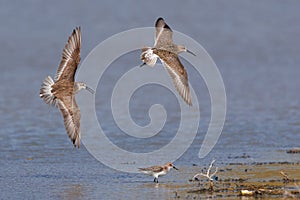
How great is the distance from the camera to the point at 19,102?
1573 cm

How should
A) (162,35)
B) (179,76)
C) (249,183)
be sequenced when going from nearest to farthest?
(249,183) → (179,76) → (162,35)

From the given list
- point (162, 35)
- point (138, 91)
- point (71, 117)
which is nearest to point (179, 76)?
point (162, 35)

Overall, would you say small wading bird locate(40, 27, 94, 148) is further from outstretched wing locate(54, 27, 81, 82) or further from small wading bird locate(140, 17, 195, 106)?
small wading bird locate(140, 17, 195, 106)

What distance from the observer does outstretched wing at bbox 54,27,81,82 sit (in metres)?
10.6

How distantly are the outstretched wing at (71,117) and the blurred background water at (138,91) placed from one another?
53 cm

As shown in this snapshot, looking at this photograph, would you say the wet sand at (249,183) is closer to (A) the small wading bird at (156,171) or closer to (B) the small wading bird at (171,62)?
(A) the small wading bird at (156,171)

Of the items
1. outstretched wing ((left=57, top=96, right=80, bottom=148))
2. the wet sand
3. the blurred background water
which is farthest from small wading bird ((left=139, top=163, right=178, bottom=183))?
outstretched wing ((left=57, top=96, right=80, bottom=148))

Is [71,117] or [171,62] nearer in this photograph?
[71,117]

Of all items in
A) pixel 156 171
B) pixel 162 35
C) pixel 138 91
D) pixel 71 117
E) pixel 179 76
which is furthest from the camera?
pixel 138 91

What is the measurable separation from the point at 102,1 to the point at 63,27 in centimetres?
473

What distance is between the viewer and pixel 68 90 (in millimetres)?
10445

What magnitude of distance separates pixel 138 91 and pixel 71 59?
5.71 meters

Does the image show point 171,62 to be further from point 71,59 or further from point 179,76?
point 71,59

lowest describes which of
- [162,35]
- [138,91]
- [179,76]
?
[179,76]
